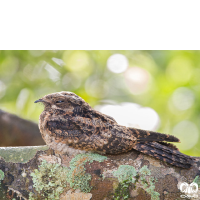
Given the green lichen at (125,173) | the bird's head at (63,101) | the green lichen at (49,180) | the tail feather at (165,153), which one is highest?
the bird's head at (63,101)

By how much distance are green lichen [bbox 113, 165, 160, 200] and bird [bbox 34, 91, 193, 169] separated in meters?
0.23

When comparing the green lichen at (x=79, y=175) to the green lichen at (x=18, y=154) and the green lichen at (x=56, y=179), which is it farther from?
the green lichen at (x=18, y=154)

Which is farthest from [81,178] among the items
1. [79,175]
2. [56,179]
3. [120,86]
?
[120,86]

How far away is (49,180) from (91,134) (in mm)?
685

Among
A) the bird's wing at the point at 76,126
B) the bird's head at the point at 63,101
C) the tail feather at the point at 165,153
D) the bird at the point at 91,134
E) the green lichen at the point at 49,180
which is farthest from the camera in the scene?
the bird's head at the point at 63,101

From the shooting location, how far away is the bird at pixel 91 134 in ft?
7.80

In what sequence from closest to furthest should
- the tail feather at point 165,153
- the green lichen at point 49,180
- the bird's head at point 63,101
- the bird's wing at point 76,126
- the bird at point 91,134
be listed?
the green lichen at point 49,180 → the tail feather at point 165,153 → the bird at point 91,134 → the bird's wing at point 76,126 → the bird's head at point 63,101

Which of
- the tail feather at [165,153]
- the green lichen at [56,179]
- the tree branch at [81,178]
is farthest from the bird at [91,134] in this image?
the green lichen at [56,179]

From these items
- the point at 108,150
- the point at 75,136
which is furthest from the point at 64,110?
the point at 108,150

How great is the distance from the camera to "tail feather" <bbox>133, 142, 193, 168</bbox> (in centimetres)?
222

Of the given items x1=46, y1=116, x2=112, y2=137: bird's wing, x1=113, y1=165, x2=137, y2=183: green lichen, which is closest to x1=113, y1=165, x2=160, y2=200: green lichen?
x1=113, y1=165, x2=137, y2=183: green lichen

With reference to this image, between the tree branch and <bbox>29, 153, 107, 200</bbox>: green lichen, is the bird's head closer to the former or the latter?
the tree branch

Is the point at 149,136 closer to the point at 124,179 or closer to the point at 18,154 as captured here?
the point at 124,179

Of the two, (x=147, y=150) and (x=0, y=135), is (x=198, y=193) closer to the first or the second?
(x=147, y=150)
